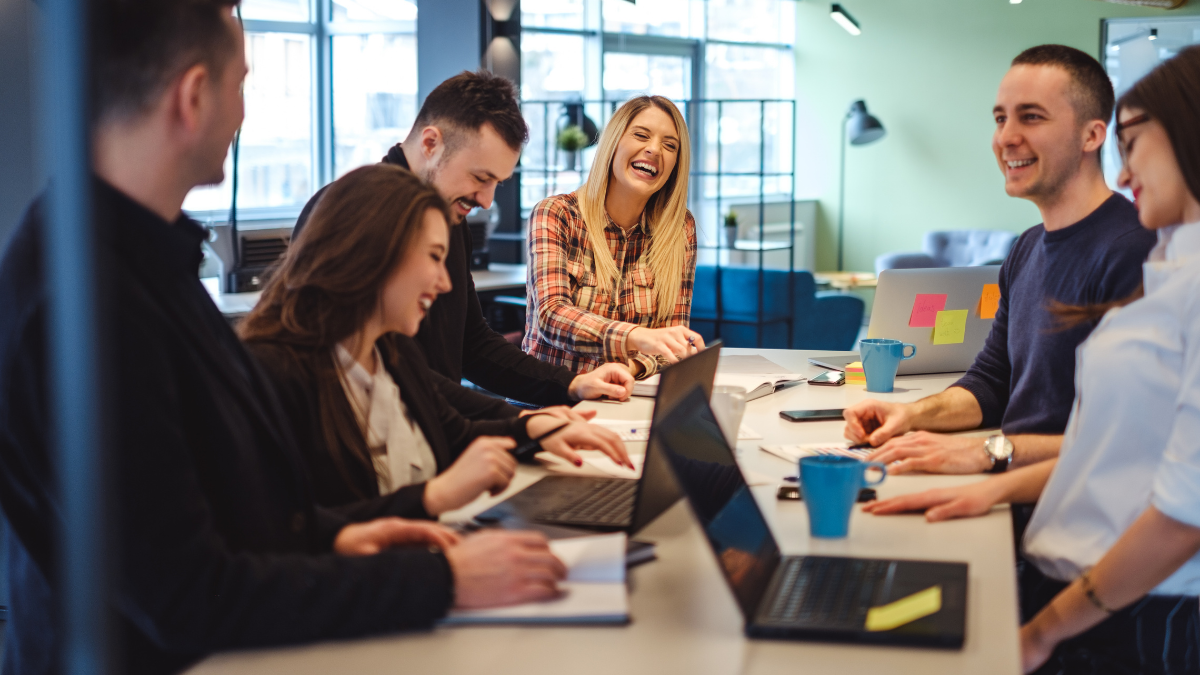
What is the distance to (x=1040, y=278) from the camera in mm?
1928

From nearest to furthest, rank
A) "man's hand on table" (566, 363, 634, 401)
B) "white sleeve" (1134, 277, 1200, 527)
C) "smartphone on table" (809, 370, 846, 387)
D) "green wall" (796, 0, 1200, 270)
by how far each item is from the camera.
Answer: "white sleeve" (1134, 277, 1200, 527)
"man's hand on table" (566, 363, 634, 401)
"smartphone on table" (809, 370, 846, 387)
"green wall" (796, 0, 1200, 270)

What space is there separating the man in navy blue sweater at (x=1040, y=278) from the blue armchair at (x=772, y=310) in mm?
3604

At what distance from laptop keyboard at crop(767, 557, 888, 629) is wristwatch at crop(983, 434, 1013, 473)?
1.73 ft

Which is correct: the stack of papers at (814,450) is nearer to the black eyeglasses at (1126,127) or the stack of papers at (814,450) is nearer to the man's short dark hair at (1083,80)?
the black eyeglasses at (1126,127)

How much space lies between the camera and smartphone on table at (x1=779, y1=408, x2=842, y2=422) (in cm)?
208

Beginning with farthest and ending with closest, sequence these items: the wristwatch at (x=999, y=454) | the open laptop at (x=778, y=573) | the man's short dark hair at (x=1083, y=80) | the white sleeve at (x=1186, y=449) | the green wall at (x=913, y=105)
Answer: the green wall at (x=913, y=105) → the man's short dark hair at (x=1083, y=80) → the wristwatch at (x=999, y=454) → the white sleeve at (x=1186, y=449) → the open laptop at (x=778, y=573)

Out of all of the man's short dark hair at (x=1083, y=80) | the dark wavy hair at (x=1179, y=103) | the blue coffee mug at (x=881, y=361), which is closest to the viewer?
the dark wavy hair at (x=1179, y=103)

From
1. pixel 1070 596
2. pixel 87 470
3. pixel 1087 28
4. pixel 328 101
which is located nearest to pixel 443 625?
pixel 87 470

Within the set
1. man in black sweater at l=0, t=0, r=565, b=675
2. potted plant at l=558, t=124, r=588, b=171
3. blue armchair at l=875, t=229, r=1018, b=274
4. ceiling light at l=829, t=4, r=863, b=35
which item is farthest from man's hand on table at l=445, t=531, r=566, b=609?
ceiling light at l=829, t=4, r=863, b=35

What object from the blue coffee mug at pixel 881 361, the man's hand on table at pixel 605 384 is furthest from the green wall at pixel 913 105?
the man's hand on table at pixel 605 384

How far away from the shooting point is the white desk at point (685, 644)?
100 cm

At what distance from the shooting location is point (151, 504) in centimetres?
92

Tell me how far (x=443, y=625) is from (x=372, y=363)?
57cm

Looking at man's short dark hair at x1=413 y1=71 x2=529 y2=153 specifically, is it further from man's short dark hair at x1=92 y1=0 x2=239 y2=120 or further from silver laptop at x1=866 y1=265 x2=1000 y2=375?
man's short dark hair at x1=92 y1=0 x2=239 y2=120
